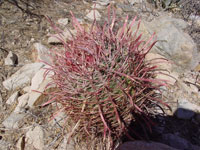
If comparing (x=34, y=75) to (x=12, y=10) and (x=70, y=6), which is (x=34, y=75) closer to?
(x=12, y=10)

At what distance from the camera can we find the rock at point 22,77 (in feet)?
7.39

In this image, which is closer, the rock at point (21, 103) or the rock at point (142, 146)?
the rock at point (142, 146)

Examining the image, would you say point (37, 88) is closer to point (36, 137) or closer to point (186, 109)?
point (36, 137)

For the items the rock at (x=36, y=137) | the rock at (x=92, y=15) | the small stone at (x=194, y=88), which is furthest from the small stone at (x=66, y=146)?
the rock at (x=92, y=15)

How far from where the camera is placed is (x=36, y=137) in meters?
1.76

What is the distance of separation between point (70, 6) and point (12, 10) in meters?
1.14

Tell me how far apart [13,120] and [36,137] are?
35 centimetres

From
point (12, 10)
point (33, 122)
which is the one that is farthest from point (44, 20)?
point (33, 122)

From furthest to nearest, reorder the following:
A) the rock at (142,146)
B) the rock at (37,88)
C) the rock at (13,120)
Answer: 1. the rock at (37,88)
2. the rock at (13,120)
3. the rock at (142,146)

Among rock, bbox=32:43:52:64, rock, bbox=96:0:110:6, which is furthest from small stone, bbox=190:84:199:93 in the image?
rock, bbox=96:0:110:6

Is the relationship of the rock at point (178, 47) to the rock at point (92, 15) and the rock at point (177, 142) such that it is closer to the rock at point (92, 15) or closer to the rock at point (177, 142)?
the rock at point (177, 142)

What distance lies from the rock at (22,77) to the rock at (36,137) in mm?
691

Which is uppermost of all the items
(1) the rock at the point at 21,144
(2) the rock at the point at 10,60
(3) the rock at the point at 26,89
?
(2) the rock at the point at 10,60

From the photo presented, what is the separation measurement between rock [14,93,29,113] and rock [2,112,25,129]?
0.17 ft
